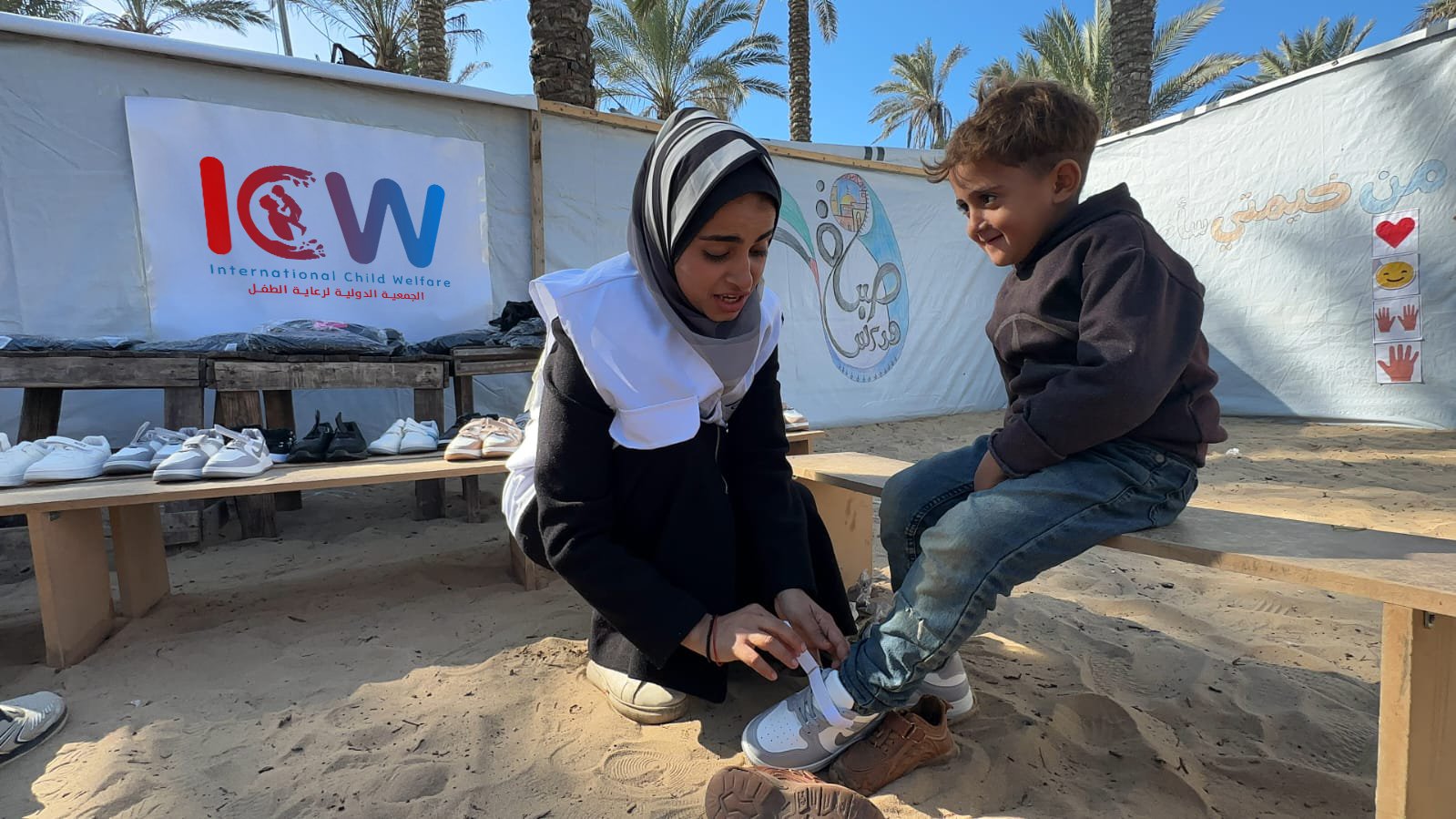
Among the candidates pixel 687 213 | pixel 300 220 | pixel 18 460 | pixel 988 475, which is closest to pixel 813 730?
pixel 988 475

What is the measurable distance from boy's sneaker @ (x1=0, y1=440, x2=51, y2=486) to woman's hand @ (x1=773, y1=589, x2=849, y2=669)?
7.67 ft

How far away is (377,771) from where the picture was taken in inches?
56.1

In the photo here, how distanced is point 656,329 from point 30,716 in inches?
65.4

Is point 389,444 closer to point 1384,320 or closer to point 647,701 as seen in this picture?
point 647,701

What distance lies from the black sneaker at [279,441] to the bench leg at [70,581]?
602 millimetres

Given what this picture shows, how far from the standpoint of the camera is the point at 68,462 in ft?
7.06

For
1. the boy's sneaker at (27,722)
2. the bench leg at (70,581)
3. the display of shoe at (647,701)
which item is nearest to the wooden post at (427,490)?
the bench leg at (70,581)

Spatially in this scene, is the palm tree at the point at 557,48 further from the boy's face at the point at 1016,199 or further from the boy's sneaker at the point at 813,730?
the boy's sneaker at the point at 813,730

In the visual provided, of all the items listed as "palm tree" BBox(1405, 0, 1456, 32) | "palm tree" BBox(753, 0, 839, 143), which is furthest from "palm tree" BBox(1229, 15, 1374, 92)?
"palm tree" BBox(753, 0, 839, 143)

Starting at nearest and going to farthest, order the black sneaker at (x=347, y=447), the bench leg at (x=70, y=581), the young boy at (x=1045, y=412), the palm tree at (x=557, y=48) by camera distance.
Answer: the young boy at (x=1045, y=412)
the bench leg at (x=70, y=581)
the black sneaker at (x=347, y=447)
the palm tree at (x=557, y=48)

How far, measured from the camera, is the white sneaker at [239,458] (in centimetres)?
216

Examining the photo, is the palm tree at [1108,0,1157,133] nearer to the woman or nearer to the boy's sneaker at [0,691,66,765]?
the woman

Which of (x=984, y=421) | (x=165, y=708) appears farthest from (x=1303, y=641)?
(x=984, y=421)

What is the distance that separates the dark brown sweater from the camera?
4.05 ft
